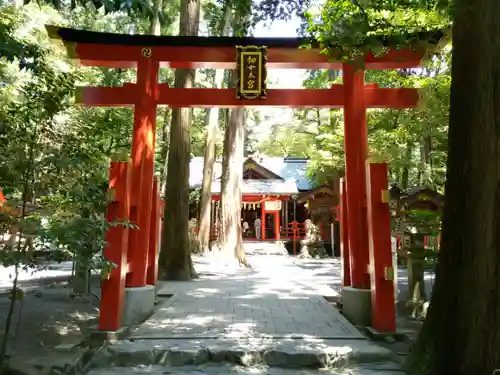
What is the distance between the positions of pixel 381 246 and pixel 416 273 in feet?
6.10

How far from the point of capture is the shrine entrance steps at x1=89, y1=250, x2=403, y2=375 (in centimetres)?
440

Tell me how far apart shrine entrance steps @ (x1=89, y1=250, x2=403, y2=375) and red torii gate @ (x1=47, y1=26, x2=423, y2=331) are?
0.88 m

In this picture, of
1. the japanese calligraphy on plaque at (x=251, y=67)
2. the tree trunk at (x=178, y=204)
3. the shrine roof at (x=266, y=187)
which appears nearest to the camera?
the japanese calligraphy on plaque at (x=251, y=67)

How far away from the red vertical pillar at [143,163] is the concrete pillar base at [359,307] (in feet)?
10.2

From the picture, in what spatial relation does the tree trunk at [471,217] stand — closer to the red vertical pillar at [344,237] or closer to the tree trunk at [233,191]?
the red vertical pillar at [344,237]

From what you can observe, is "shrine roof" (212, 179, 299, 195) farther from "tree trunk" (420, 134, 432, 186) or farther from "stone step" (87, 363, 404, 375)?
"stone step" (87, 363, 404, 375)

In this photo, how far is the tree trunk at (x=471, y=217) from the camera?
314cm

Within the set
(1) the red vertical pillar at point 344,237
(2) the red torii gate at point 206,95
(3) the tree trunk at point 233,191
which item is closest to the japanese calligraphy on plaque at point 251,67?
(2) the red torii gate at point 206,95

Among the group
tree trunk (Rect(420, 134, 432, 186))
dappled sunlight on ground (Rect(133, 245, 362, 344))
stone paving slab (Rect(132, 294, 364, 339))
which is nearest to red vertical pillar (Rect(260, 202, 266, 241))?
tree trunk (Rect(420, 134, 432, 186))

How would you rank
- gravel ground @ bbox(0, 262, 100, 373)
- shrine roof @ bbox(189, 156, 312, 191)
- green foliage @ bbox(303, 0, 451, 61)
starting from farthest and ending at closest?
1. shrine roof @ bbox(189, 156, 312, 191)
2. gravel ground @ bbox(0, 262, 100, 373)
3. green foliage @ bbox(303, 0, 451, 61)

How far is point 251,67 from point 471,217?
4.41m

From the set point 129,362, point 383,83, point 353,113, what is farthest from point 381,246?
point 383,83

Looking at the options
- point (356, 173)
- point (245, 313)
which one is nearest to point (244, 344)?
point (245, 313)

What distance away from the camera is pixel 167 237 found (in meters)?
10.7
